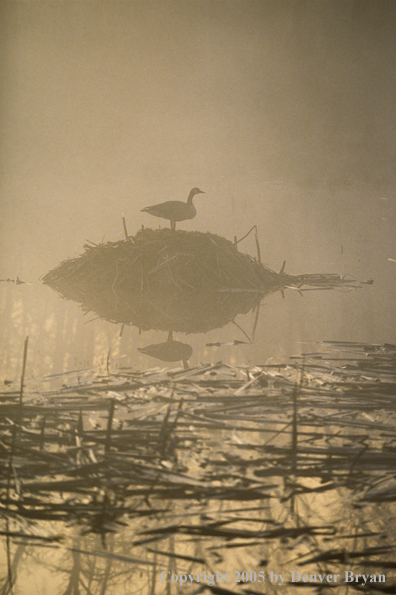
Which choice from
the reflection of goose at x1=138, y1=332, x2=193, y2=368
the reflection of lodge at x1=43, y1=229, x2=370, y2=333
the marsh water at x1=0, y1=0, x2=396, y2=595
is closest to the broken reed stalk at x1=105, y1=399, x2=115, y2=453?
the marsh water at x1=0, y1=0, x2=396, y2=595

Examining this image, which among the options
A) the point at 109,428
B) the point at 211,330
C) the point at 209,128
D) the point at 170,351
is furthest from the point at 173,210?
the point at 109,428

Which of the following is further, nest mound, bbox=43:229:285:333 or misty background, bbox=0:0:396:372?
misty background, bbox=0:0:396:372

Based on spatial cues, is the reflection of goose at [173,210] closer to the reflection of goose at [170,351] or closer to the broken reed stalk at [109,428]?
the reflection of goose at [170,351]

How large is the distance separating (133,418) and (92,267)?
125 cm

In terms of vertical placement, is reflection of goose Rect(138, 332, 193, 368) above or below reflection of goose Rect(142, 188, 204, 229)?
below

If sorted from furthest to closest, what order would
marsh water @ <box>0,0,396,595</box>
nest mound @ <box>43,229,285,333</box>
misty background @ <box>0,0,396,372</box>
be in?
misty background @ <box>0,0,396,372</box>, nest mound @ <box>43,229,285,333</box>, marsh water @ <box>0,0,396,595</box>

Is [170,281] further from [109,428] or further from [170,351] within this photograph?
[109,428]

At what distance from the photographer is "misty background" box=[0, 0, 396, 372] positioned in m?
2.38

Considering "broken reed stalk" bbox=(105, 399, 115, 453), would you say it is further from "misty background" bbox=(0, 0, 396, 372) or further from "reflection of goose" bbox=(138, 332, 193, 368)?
"misty background" bbox=(0, 0, 396, 372)

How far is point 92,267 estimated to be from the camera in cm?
A: 224

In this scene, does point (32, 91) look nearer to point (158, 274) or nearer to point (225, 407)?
point (158, 274)

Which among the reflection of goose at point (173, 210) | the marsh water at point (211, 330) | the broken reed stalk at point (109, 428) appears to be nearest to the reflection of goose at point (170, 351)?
the marsh water at point (211, 330)

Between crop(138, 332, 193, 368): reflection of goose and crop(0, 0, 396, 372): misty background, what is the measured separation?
0.73 meters

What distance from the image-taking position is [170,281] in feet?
6.55
